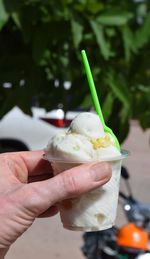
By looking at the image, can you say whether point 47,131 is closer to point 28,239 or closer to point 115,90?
point 28,239

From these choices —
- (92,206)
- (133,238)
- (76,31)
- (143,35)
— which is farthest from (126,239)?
(92,206)

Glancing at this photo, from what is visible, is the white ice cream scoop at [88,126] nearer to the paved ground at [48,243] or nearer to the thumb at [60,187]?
the thumb at [60,187]

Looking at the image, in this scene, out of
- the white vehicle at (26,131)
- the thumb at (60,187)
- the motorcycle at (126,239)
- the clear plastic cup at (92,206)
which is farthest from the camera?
the white vehicle at (26,131)

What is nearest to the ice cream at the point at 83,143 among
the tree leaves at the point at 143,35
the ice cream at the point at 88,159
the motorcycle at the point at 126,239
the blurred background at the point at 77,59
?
the ice cream at the point at 88,159

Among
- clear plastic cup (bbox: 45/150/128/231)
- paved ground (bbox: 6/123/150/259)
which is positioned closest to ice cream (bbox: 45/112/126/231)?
clear plastic cup (bbox: 45/150/128/231)

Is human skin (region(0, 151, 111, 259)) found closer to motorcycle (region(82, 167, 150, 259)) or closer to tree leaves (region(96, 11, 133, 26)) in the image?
tree leaves (region(96, 11, 133, 26))

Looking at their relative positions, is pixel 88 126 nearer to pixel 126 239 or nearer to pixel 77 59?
pixel 77 59
